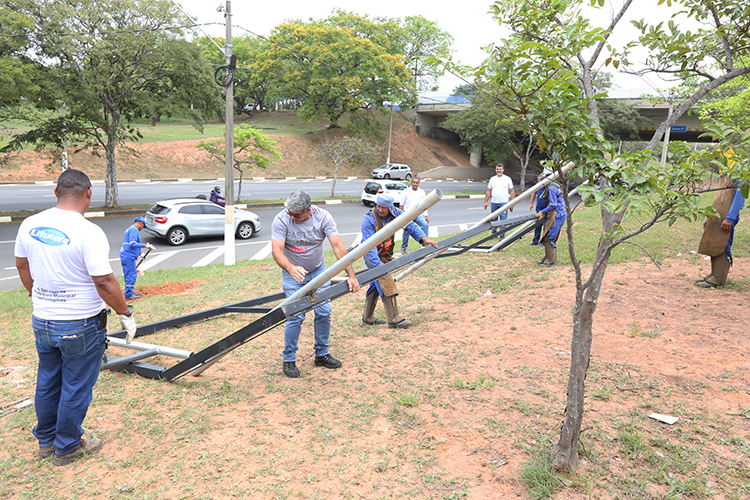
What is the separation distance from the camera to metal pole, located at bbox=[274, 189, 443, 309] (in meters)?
2.70

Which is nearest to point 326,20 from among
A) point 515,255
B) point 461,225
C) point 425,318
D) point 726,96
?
point 461,225

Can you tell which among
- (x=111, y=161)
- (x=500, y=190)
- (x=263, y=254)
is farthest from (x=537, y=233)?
(x=111, y=161)

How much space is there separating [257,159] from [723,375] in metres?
21.6

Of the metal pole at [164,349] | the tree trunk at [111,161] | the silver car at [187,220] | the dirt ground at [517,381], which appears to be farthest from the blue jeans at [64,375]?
the tree trunk at [111,161]

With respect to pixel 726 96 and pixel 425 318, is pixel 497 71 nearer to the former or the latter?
pixel 425 318

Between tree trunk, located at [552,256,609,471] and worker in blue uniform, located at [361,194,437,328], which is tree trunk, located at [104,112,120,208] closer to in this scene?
worker in blue uniform, located at [361,194,437,328]

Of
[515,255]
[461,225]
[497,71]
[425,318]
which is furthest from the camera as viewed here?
[461,225]

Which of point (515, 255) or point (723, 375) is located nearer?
point (723, 375)

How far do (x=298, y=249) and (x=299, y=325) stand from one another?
705 millimetres

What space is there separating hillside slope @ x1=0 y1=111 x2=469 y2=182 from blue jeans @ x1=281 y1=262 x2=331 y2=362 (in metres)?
20.8

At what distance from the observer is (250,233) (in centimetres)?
1625

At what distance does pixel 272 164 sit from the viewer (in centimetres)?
3981

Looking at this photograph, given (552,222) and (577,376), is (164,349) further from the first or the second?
(552,222)

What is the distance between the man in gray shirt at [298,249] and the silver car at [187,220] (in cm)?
1133
